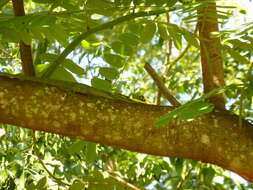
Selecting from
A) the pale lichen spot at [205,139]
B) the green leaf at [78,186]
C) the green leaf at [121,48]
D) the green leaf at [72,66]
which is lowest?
the green leaf at [78,186]

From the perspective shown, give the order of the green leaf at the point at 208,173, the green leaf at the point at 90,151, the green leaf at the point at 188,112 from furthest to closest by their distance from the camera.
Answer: the green leaf at the point at 208,173, the green leaf at the point at 90,151, the green leaf at the point at 188,112

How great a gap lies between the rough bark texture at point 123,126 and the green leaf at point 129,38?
423mm

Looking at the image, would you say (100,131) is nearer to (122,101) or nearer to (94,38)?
(122,101)

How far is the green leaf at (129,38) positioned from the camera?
6.10 feet

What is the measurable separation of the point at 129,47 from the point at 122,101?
36 centimetres

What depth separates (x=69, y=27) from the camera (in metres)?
1.82

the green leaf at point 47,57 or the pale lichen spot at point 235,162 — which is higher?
the green leaf at point 47,57

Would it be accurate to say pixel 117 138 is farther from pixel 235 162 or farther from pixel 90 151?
pixel 90 151

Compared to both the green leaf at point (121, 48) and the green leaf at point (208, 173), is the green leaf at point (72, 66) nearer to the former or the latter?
the green leaf at point (121, 48)

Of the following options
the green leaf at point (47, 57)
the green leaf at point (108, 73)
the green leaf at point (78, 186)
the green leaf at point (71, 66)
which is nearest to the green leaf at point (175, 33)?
the green leaf at point (108, 73)

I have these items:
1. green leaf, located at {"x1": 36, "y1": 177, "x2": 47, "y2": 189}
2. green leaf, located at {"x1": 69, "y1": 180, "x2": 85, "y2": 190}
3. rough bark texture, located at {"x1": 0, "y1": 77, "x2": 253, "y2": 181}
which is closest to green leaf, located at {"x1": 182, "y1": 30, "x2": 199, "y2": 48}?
rough bark texture, located at {"x1": 0, "y1": 77, "x2": 253, "y2": 181}

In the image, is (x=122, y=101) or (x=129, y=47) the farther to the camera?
(x=129, y=47)

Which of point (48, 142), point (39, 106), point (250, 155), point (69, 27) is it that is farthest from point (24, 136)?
point (250, 155)

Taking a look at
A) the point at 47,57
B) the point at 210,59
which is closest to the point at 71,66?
the point at 47,57
